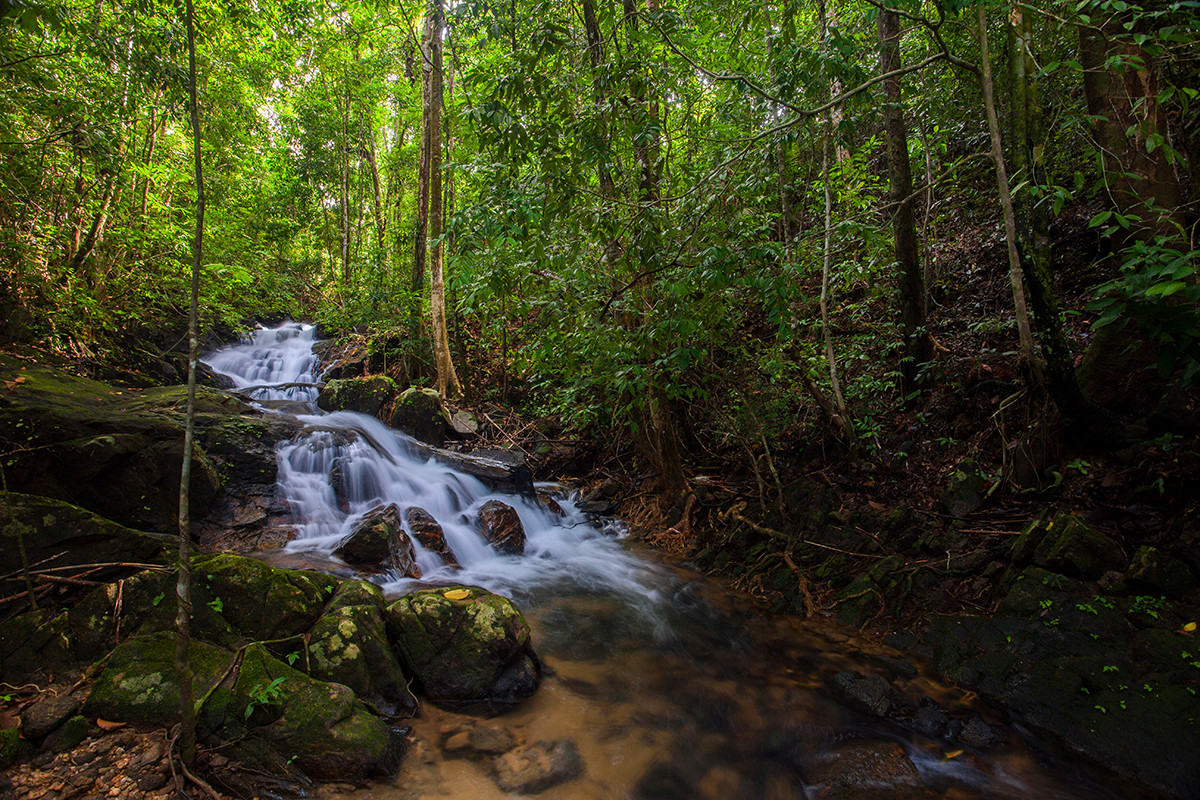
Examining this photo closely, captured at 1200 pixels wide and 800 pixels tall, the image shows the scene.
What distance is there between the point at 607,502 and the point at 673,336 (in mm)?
4586

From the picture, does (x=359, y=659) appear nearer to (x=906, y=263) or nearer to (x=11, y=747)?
(x=11, y=747)

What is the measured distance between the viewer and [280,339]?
1680 centimetres

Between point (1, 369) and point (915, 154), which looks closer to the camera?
point (1, 369)

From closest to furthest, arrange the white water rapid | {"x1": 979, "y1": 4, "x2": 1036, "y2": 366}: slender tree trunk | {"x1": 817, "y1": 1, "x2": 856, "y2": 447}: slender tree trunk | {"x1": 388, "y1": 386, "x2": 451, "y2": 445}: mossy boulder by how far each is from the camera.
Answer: {"x1": 979, "y1": 4, "x2": 1036, "y2": 366}: slender tree trunk
{"x1": 817, "y1": 1, "x2": 856, "y2": 447}: slender tree trunk
the white water rapid
{"x1": 388, "y1": 386, "x2": 451, "y2": 445}: mossy boulder

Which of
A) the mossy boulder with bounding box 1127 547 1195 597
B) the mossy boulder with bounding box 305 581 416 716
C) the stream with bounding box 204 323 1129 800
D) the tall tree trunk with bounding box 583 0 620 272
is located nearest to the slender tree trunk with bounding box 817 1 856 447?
the tall tree trunk with bounding box 583 0 620 272

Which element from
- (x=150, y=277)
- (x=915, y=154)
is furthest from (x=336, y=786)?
(x=915, y=154)

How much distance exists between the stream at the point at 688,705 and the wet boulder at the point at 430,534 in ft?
0.44

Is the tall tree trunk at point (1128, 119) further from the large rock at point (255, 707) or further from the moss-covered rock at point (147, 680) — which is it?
the moss-covered rock at point (147, 680)

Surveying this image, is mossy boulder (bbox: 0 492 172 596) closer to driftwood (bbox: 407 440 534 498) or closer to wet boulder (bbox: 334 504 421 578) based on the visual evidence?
wet boulder (bbox: 334 504 421 578)

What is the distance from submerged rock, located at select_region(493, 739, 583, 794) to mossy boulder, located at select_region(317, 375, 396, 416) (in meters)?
8.54

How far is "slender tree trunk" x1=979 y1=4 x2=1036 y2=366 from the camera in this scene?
4086 millimetres

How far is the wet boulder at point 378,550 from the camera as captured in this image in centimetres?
569

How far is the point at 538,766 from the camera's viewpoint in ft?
10.6

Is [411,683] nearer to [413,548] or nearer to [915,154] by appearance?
[413,548]
